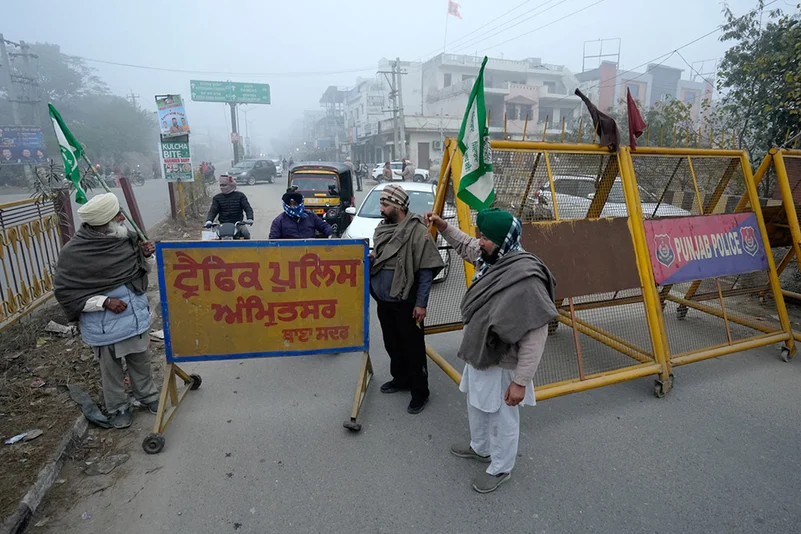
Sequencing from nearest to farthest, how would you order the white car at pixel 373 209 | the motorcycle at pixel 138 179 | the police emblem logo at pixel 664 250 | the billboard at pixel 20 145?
the police emblem logo at pixel 664 250 → the white car at pixel 373 209 → the billboard at pixel 20 145 → the motorcycle at pixel 138 179

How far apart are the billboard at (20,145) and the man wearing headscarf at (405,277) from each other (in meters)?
32.7

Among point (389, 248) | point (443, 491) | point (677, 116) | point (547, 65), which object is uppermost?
point (547, 65)

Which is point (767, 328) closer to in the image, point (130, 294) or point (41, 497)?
point (130, 294)

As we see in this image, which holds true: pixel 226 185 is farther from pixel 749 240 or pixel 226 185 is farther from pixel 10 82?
pixel 10 82

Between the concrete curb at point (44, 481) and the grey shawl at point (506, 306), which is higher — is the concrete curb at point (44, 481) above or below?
below

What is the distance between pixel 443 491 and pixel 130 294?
255cm

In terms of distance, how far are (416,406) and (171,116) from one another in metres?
10.2

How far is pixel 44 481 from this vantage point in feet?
8.52

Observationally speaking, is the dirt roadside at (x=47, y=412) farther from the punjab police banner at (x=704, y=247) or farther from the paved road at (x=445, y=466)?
→ the punjab police banner at (x=704, y=247)

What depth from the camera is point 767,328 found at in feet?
14.8

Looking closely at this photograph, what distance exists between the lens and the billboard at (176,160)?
10.6 m

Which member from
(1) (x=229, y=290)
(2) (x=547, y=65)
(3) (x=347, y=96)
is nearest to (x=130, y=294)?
(1) (x=229, y=290)

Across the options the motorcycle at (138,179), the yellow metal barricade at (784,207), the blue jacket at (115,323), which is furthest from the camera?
the motorcycle at (138,179)

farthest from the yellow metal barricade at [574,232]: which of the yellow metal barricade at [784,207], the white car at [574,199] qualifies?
the yellow metal barricade at [784,207]
